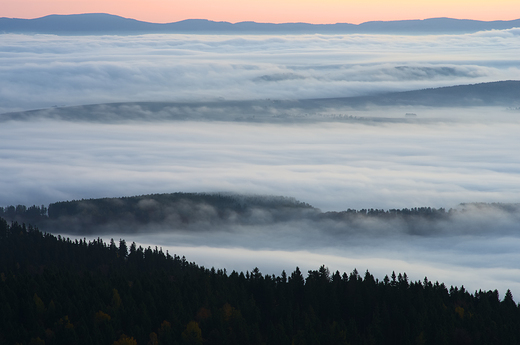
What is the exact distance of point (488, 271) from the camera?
586 feet

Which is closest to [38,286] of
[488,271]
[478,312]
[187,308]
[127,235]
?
[187,308]

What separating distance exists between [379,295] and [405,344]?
536 inches

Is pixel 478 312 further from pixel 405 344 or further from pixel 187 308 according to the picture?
pixel 187 308

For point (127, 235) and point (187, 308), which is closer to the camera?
point (187, 308)

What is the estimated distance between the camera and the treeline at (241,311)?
51719 millimetres

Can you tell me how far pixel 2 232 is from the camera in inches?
4210

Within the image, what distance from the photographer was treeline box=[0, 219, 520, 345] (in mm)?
51719

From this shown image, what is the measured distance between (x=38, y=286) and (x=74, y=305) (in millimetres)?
8625

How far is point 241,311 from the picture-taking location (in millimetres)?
58625

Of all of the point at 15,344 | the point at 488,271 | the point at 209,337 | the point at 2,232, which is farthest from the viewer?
the point at 488,271

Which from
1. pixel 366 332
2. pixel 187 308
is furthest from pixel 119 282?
pixel 366 332

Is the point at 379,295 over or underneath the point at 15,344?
over

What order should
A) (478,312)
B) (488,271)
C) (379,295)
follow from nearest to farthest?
(478,312)
(379,295)
(488,271)

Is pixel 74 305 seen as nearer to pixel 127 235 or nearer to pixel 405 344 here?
pixel 405 344
